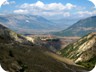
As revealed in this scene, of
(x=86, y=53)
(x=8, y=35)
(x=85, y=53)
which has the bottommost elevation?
(x=85, y=53)

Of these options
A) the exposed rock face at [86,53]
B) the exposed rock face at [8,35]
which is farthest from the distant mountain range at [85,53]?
the exposed rock face at [8,35]

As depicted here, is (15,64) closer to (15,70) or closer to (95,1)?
(15,70)

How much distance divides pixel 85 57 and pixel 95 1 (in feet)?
170

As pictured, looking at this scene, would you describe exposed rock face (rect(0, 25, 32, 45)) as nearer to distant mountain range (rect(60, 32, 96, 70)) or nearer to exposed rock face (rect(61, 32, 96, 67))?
distant mountain range (rect(60, 32, 96, 70))

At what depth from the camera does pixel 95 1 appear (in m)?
8.83

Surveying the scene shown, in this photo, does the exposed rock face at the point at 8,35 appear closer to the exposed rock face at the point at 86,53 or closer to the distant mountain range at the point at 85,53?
the distant mountain range at the point at 85,53

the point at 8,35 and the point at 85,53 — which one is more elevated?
the point at 8,35

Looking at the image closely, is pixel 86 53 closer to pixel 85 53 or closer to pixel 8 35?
pixel 85 53

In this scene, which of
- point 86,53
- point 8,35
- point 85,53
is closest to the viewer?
point 8,35

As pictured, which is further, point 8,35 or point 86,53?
point 86,53

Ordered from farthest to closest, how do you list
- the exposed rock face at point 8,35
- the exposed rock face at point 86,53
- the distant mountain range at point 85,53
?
the exposed rock face at point 86,53 < the distant mountain range at point 85,53 < the exposed rock face at point 8,35

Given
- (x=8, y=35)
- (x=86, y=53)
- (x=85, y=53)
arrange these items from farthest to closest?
(x=85, y=53) → (x=86, y=53) → (x=8, y=35)

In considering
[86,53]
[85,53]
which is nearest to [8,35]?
[86,53]

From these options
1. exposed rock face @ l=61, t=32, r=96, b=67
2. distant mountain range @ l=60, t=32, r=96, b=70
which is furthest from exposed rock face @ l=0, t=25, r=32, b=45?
exposed rock face @ l=61, t=32, r=96, b=67
